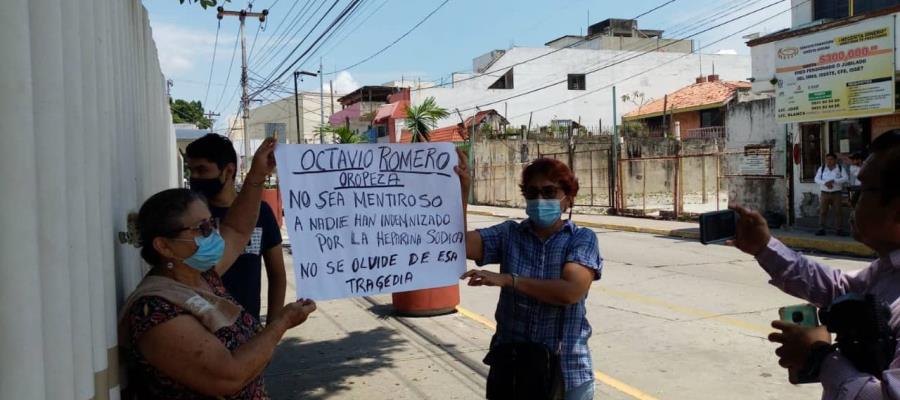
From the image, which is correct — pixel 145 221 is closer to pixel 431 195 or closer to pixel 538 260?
pixel 431 195

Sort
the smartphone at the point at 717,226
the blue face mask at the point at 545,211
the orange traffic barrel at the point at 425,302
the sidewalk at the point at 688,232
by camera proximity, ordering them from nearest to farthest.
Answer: the smartphone at the point at 717,226
the blue face mask at the point at 545,211
the orange traffic barrel at the point at 425,302
the sidewalk at the point at 688,232

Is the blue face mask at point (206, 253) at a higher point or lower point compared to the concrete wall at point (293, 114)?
lower

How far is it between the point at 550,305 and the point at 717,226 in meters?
0.73

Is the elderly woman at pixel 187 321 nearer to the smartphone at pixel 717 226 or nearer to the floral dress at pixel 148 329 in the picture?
the floral dress at pixel 148 329

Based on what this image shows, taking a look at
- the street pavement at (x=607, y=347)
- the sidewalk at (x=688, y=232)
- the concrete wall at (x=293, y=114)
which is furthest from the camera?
the concrete wall at (x=293, y=114)

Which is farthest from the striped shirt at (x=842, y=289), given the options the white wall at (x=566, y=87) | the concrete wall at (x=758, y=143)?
the white wall at (x=566, y=87)

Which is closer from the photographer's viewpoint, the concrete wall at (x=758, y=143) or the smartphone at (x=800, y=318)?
the smartphone at (x=800, y=318)

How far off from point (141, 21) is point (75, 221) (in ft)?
8.01

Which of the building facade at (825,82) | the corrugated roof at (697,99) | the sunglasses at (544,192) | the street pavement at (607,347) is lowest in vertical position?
the street pavement at (607,347)

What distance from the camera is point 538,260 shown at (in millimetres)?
2854

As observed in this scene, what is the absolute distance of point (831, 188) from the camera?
14.0 metres

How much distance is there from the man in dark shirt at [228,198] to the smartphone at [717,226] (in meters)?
2.04

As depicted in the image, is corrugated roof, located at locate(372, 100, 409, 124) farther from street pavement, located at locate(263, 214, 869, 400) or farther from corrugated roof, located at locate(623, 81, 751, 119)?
street pavement, located at locate(263, 214, 869, 400)

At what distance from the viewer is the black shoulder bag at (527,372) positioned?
2623 millimetres
